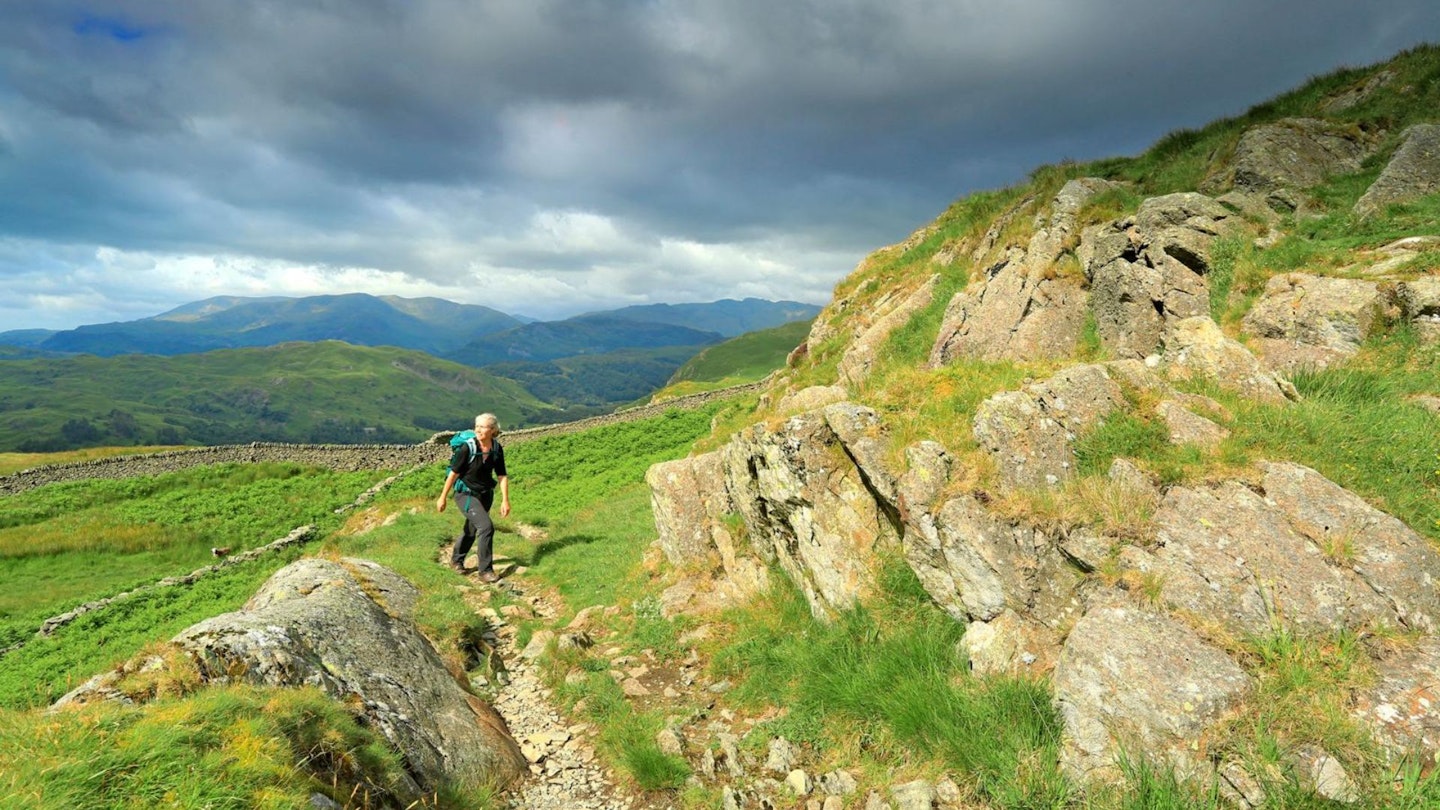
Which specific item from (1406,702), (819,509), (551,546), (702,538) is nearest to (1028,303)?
(819,509)

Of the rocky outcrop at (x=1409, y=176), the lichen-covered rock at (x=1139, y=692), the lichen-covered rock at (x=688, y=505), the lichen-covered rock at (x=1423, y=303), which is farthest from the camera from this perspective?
the rocky outcrop at (x=1409, y=176)

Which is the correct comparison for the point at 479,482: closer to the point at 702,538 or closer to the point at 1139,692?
the point at 702,538

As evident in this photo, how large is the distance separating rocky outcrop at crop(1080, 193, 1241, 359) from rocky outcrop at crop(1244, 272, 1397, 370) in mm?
1612

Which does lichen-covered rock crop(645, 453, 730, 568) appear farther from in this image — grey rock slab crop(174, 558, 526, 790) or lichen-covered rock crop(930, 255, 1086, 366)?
lichen-covered rock crop(930, 255, 1086, 366)

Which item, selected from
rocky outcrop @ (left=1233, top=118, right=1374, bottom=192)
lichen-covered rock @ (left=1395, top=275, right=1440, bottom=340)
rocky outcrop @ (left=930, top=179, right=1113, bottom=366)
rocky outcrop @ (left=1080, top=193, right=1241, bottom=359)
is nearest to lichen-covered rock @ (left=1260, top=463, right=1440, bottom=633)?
lichen-covered rock @ (left=1395, top=275, right=1440, bottom=340)

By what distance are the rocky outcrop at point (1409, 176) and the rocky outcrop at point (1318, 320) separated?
5.04m

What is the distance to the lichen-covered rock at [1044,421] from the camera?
9016mm

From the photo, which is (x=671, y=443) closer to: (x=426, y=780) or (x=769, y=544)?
(x=769, y=544)

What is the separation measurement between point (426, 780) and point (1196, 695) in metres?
8.47

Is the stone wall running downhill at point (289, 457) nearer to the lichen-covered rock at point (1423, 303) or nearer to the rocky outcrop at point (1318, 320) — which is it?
the rocky outcrop at point (1318, 320)

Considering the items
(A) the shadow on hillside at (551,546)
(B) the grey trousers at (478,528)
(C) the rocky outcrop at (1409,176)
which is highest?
(C) the rocky outcrop at (1409,176)

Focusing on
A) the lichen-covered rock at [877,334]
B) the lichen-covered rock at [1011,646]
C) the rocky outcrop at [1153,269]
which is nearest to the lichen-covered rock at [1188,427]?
the lichen-covered rock at [1011,646]

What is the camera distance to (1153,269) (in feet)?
49.7

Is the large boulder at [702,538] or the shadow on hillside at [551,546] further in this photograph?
the shadow on hillside at [551,546]
